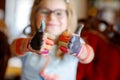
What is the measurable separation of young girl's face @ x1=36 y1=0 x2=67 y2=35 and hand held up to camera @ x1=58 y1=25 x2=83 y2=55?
19 mm

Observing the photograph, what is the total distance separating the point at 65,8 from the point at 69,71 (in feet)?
0.32

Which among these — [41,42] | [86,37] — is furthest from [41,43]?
[86,37]

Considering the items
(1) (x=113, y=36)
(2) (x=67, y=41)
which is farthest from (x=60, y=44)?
(1) (x=113, y=36)

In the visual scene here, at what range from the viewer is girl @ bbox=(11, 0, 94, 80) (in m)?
0.37

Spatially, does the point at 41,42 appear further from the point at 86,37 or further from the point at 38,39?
the point at 86,37

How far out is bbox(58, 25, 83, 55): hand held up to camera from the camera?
349 millimetres

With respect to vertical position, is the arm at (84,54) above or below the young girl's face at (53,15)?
below

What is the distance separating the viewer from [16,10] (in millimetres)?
410

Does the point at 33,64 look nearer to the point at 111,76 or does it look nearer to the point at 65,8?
the point at 65,8

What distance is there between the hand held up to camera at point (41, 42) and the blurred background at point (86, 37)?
58 millimetres

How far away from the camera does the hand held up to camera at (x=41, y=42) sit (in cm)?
33

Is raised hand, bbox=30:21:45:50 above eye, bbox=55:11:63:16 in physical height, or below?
below

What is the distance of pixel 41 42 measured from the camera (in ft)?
1.09

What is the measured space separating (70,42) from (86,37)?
0.10 metres
